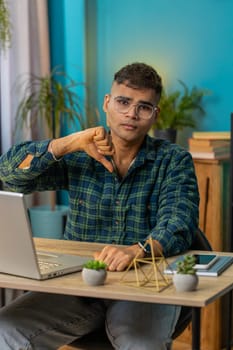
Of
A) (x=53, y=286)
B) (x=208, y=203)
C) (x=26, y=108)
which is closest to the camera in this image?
(x=53, y=286)

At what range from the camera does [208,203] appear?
366cm

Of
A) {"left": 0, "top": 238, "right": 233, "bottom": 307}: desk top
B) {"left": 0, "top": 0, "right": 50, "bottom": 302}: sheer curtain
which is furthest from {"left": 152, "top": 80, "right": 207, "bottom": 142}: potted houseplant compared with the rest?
{"left": 0, "top": 238, "right": 233, "bottom": 307}: desk top

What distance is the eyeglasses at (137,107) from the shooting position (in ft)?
8.55

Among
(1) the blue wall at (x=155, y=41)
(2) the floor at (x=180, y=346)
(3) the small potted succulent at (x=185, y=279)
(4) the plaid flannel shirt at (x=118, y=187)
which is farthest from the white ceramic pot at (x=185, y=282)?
(1) the blue wall at (x=155, y=41)

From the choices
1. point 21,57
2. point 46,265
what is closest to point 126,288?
point 46,265

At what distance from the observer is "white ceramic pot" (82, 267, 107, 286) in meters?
2.04

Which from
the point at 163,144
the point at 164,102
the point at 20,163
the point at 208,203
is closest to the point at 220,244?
the point at 208,203

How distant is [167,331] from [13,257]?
523mm

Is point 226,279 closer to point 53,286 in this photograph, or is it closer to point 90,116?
point 53,286

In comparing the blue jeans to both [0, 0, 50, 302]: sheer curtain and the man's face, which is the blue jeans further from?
[0, 0, 50, 302]: sheer curtain

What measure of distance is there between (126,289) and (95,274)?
0.31 ft

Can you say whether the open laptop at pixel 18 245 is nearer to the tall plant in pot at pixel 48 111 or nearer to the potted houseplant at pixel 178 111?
the potted houseplant at pixel 178 111

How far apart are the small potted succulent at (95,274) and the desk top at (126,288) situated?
2 cm

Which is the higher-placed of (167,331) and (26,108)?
(26,108)
